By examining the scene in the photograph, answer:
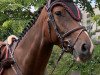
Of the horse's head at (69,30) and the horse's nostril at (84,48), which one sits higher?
the horse's head at (69,30)

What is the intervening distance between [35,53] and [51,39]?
349 millimetres

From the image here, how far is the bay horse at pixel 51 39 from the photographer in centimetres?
411

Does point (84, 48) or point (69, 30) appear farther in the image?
point (69, 30)

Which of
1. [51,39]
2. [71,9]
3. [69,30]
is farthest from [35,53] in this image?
A: [71,9]

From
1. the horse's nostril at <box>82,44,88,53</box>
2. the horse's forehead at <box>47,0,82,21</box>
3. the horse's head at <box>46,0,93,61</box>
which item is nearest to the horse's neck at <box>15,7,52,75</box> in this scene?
the horse's head at <box>46,0,93,61</box>

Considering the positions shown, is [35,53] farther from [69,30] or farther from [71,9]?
[71,9]

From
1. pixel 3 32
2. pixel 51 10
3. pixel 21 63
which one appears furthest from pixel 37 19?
pixel 3 32

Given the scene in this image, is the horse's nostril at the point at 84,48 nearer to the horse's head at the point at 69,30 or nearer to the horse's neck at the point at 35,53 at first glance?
the horse's head at the point at 69,30

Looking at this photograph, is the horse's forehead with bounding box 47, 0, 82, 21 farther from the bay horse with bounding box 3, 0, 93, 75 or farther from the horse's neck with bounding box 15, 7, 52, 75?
the horse's neck with bounding box 15, 7, 52, 75

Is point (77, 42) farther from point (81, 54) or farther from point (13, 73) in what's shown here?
point (13, 73)

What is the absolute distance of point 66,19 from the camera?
4.30 metres

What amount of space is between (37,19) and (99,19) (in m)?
5.06

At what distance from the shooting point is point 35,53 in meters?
4.64

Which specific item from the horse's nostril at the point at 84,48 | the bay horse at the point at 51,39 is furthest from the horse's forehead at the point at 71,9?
the horse's nostril at the point at 84,48
